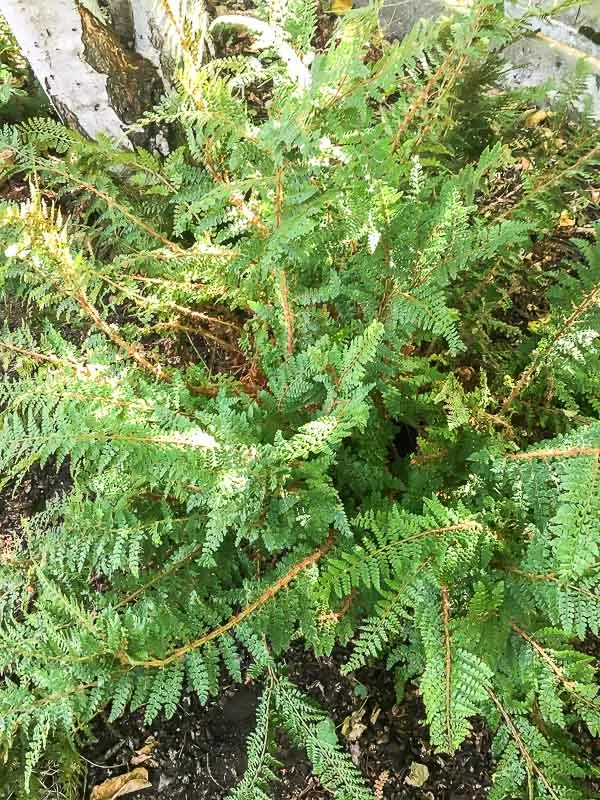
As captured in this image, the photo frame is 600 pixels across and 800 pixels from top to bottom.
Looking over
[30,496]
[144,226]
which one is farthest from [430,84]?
[30,496]

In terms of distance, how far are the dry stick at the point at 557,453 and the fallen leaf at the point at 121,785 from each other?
1.50 meters

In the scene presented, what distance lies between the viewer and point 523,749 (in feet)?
4.50

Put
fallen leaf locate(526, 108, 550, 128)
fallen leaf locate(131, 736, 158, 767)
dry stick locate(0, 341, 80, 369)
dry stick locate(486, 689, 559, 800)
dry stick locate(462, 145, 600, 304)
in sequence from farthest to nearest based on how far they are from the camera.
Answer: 1. fallen leaf locate(526, 108, 550, 128)
2. fallen leaf locate(131, 736, 158, 767)
3. dry stick locate(462, 145, 600, 304)
4. dry stick locate(0, 341, 80, 369)
5. dry stick locate(486, 689, 559, 800)

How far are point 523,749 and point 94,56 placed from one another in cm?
222

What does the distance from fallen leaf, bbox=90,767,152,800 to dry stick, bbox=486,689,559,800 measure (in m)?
1.15

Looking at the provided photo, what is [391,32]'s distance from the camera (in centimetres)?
284

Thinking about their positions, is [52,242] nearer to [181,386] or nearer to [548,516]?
[181,386]

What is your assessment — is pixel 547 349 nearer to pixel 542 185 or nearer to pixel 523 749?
pixel 542 185

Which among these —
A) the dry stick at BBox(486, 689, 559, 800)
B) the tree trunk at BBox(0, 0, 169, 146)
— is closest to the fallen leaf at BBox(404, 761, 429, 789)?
the dry stick at BBox(486, 689, 559, 800)

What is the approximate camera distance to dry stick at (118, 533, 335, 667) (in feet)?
4.36

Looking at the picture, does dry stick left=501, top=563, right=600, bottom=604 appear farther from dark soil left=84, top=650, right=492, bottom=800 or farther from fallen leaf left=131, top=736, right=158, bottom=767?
fallen leaf left=131, top=736, right=158, bottom=767

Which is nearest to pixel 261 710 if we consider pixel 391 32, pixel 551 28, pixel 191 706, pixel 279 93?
pixel 191 706

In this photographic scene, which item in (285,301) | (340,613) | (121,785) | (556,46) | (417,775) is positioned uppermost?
(556,46)

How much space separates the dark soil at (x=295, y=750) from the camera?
1859 mm
